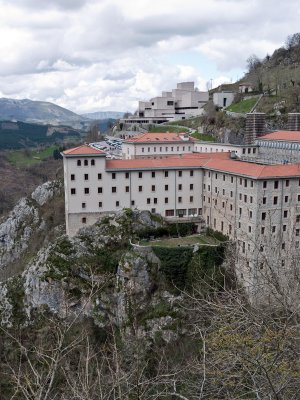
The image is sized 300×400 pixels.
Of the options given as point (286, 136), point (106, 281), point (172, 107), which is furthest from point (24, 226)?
point (172, 107)

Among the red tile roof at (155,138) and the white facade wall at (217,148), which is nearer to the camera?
the white facade wall at (217,148)

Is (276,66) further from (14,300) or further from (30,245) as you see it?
(14,300)

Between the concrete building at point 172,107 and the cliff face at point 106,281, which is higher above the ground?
the concrete building at point 172,107

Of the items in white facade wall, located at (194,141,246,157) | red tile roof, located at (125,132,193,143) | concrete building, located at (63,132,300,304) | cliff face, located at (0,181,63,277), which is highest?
red tile roof, located at (125,132,193,143)

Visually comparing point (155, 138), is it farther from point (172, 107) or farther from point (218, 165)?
point (172, 107)

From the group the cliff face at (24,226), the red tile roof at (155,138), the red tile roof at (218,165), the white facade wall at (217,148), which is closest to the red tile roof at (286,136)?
the white facade wall at (217,148)

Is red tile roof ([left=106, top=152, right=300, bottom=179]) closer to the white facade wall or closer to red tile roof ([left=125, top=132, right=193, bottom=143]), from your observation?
the white facade wall

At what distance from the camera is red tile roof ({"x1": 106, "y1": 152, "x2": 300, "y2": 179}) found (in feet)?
149

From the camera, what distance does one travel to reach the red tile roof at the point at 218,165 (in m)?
45.3

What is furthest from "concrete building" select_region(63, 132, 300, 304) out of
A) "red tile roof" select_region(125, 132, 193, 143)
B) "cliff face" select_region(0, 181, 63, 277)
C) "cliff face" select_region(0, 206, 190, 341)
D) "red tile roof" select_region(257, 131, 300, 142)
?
"cliff face" select_region(0, 181, 63, 277)

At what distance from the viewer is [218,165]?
52906mm

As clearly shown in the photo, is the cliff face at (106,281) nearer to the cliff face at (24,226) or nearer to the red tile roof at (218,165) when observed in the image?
the red tile roof at (218,165)

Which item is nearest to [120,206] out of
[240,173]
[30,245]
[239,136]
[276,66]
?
[240,173]

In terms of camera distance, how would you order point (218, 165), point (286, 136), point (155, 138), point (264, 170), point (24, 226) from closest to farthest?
point (264, 170)
point (218, 165)
point (286, 136)
point (155, 138)
point (24, 226)
